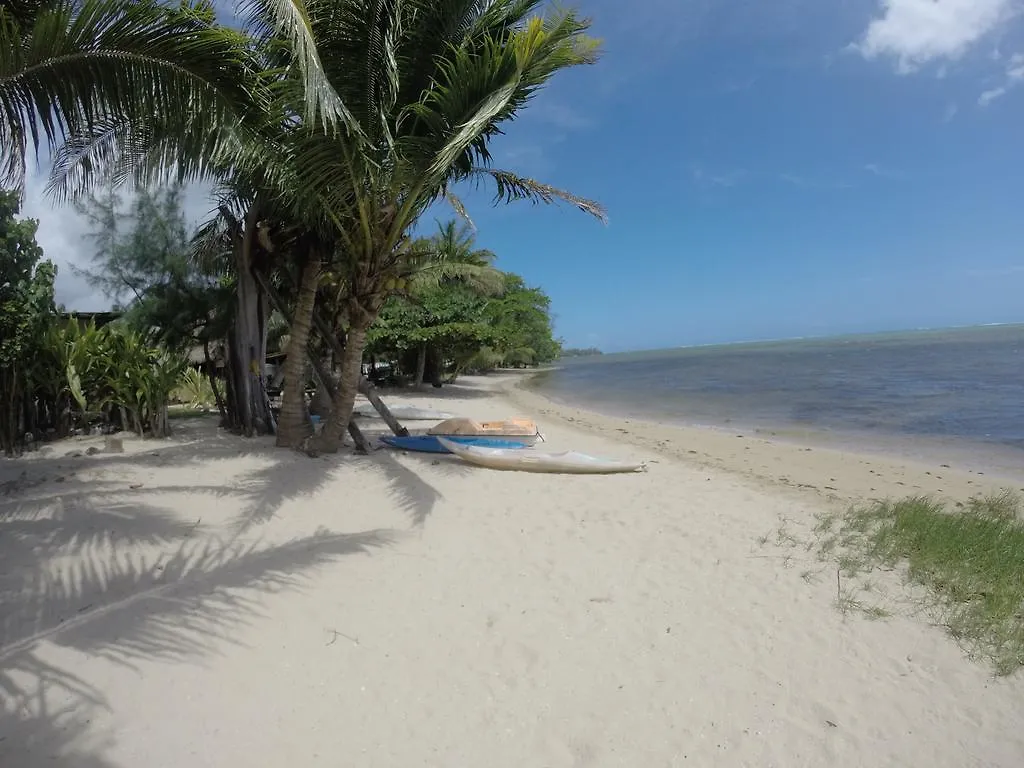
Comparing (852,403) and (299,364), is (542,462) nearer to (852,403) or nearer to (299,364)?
(299,364)

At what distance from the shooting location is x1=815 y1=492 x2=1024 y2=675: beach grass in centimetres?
327

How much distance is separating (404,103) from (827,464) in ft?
27.3

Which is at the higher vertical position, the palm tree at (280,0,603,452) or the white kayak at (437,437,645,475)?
the palm tree at (280,0,603,452)

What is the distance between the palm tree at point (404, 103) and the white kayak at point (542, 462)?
1.88 m

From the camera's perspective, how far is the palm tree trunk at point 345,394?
6703mm

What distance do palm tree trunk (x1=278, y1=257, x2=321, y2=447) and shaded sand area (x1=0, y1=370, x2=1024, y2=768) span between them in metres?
2.31

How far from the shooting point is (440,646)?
3.08 meters

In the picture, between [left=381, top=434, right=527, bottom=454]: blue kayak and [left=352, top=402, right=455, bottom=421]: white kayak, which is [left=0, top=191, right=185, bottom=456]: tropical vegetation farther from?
[left=352, top=402, right=455, bottom=421]: white kayak

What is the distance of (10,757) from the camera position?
6.62ft

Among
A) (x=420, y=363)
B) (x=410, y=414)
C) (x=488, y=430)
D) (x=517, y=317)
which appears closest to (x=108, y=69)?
(x=488, y=430)

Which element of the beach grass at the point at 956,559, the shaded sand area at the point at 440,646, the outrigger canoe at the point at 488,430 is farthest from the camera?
the outrigger canoe at the point at 488,430

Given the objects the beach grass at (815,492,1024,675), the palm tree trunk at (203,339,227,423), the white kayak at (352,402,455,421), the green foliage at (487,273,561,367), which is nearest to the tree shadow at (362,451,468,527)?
the palm tree trunk at (203,339,227,423)

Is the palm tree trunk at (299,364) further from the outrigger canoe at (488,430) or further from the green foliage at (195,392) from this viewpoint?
the green foliage at (195,392)

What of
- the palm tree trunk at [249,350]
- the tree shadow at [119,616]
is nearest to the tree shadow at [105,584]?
the tree shadow at [119,616]
